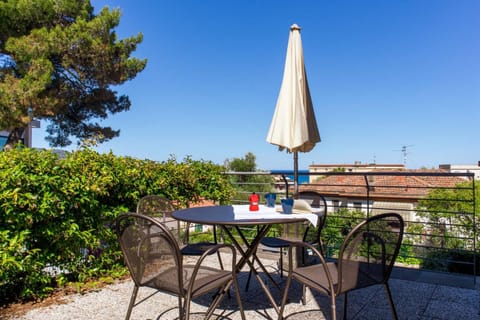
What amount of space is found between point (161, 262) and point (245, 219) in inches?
27.4

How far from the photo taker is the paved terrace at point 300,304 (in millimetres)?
2535

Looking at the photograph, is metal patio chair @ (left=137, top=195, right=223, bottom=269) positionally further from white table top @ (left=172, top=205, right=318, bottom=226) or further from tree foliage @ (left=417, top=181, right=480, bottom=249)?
tree foliage @ (left=417, top=181, right=480, bottom=249)

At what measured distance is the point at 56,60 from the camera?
9.32 m

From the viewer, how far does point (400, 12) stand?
43.2 feet

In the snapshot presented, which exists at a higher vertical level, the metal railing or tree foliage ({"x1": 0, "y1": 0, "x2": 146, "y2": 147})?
tree foliage ({"x1": 0, "y1": 0, "x2": 146, "y2": 147})

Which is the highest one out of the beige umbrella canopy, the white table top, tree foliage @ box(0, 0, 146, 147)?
tree foliage @ box(0, 0, 146, 147)

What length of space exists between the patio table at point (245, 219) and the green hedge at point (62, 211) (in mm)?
1039

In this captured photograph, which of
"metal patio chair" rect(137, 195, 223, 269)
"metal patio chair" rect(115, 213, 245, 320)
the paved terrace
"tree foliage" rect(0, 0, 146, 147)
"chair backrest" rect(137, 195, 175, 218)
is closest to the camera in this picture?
"metal patio chair" rect(115, 213, 245, 320)

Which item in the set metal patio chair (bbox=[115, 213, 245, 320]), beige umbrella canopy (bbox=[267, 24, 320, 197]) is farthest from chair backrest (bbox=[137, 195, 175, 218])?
beige umbrella canopy (bbox=[267, 24, 320, 197])

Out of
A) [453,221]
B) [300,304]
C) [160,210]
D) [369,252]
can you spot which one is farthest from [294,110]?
[453,221]

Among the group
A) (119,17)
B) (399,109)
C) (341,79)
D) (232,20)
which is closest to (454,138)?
(399,109)

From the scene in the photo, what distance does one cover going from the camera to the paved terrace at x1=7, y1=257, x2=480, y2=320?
254 cm

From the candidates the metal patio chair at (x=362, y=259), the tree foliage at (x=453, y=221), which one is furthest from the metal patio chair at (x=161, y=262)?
the tree foliage at (x=453, y=221)

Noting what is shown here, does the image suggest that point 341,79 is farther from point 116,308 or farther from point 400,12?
point 116,308
